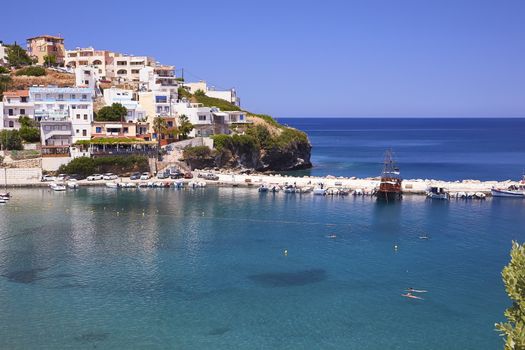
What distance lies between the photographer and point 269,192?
264 feet

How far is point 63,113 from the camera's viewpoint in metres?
91.6

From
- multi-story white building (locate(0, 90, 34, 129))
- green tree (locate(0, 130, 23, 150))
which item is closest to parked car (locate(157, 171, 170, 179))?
green tree (locate(0, 130, 23, 150))

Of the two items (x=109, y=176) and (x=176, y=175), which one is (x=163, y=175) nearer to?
(x=176, y=175)

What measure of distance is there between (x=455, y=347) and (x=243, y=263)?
19.2m

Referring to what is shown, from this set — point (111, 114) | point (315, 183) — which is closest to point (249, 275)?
point (315, 183)

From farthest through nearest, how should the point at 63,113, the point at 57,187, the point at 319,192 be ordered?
the point at 63,113, the point at 319,192, the point at 57,187

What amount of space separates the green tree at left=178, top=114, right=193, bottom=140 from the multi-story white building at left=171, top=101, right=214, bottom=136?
2.06 meters

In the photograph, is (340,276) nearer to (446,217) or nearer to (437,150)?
(446,217)

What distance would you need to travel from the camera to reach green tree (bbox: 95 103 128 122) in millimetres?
94625

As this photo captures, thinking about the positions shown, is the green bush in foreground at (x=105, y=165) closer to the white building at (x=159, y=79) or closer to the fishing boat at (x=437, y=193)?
the white building at (x=159, y=79)

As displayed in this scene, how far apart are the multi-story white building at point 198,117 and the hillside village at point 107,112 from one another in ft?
0.61

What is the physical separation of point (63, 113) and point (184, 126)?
66.3ft

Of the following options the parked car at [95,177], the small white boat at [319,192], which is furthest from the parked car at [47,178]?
the small white boat at [319,192]

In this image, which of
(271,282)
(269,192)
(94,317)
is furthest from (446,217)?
(94,317)
